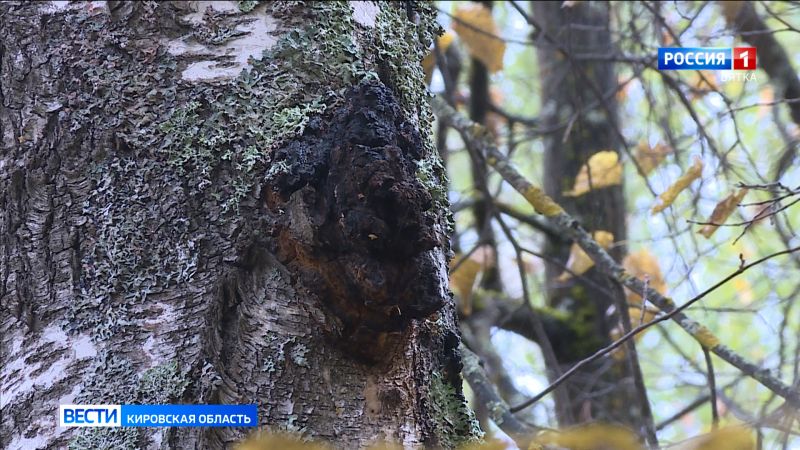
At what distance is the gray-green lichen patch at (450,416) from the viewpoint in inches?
31.7

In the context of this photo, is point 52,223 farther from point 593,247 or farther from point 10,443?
point 593,247

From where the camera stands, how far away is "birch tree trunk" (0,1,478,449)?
75 centimetres

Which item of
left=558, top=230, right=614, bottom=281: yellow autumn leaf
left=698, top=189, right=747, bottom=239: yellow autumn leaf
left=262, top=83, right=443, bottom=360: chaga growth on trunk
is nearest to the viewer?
left=262, top=83, right=443, bottom=360: chaga growth on trunk

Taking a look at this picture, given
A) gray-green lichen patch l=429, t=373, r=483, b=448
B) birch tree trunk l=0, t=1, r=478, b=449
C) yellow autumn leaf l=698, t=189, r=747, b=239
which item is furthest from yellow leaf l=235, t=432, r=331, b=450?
yellow autumn leaf l=698, t=189, r=747, b=239

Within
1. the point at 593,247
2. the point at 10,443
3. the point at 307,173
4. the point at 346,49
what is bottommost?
the point at 593,247

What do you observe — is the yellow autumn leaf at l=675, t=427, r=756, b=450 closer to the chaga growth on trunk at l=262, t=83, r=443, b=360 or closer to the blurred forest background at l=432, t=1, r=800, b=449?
the chaga growth on trunk at l=262, t=83, r=443, b=360

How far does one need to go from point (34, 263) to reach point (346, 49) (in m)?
0.40

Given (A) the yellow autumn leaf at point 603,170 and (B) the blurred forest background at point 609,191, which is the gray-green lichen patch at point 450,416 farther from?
(A) the yellow autumn leaf at point 603,170

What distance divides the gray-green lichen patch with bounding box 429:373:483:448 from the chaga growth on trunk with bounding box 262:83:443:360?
0.08m

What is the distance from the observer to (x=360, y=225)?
28.6 inches

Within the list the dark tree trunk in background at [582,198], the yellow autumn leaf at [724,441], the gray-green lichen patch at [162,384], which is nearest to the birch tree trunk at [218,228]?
the gray-green lichen patch at [162,384]

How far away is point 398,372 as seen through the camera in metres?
0.79

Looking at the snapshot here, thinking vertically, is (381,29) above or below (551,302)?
above

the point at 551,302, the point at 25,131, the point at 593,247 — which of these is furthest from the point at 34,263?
the point at 551,302
